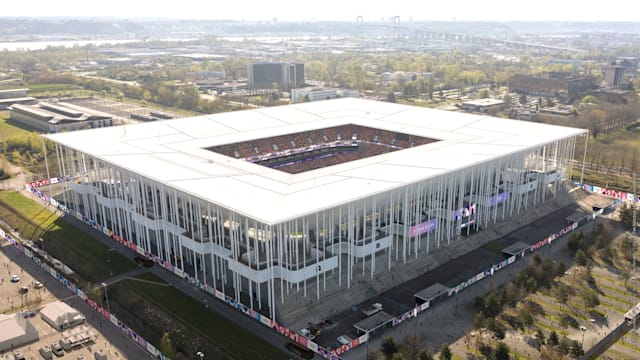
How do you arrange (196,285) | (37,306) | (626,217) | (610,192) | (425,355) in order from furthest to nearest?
1. (610,192)
2. (626,217)
3. (196,285)
4. (37,306)
5. (425,355)

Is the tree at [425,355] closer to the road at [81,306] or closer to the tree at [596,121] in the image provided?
the road at [81,306]

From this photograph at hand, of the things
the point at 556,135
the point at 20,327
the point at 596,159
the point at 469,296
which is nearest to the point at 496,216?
the point at 556,135

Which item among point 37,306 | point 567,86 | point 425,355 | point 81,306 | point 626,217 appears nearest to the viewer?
point 425,355

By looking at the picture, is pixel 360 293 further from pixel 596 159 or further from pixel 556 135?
pixel 596 159

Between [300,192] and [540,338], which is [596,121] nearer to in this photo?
[540,338]

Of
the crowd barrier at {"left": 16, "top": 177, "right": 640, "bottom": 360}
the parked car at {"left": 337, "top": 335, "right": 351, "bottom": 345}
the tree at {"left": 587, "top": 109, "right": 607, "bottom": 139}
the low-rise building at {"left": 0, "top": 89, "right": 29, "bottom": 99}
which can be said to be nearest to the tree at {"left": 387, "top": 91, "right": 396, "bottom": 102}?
the tree at {"left": 587, "top": 109, "right": 607, "bottom": 139}

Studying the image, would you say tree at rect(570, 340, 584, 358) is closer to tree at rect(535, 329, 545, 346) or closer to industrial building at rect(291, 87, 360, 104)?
tree at rect(535, 329, 545, 346)

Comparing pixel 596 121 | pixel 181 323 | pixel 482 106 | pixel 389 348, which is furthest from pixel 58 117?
pixel 596 121
